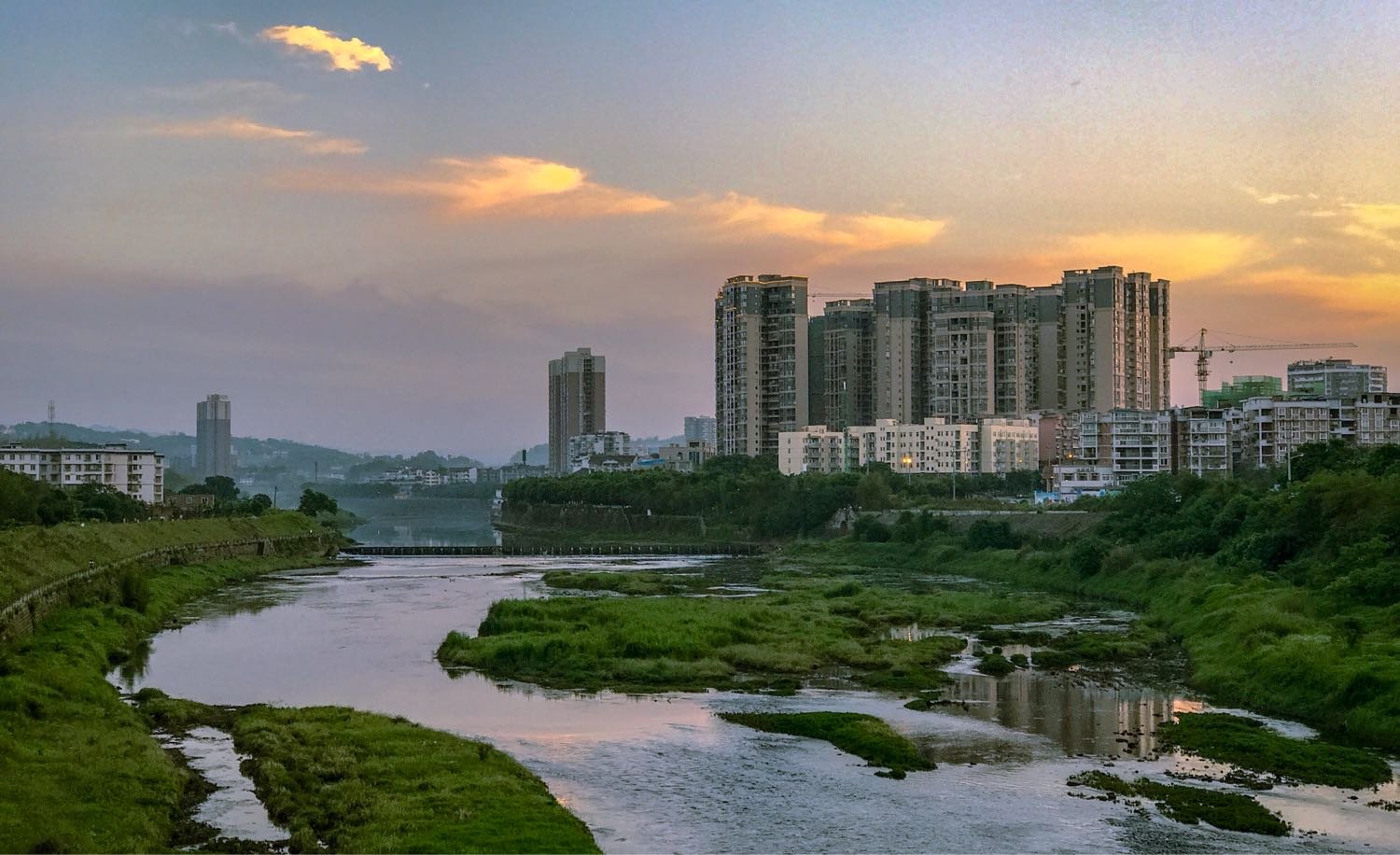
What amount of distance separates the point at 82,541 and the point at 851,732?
136ft

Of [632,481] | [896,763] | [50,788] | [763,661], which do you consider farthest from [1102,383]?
[50,788]

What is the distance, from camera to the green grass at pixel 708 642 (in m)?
39.6

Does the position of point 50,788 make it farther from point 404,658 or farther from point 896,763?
point 404,658

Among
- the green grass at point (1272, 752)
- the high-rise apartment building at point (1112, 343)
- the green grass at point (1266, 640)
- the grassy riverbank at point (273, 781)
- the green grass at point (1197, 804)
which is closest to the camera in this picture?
the grassy riverbank at point (273, 781)

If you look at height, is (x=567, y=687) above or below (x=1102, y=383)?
below

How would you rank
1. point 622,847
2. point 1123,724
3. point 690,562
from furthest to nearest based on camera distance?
point 690,562 → point 1123,724 → point 622,847

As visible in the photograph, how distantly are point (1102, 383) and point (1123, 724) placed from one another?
119036 millimetres

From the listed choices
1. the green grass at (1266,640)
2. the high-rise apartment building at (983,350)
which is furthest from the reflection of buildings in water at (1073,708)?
the high-rise apartment building at (983,350)

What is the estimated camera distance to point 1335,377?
486ft

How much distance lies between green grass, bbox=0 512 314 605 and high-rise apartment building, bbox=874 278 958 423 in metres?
78.7

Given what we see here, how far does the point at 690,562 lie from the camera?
3610 inches

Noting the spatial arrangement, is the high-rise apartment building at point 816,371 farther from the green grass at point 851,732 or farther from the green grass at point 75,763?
the green grass at point 851,732

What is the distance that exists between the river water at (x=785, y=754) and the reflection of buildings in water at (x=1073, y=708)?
0.09m

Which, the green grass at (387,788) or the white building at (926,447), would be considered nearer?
the green grass at (387,788)
